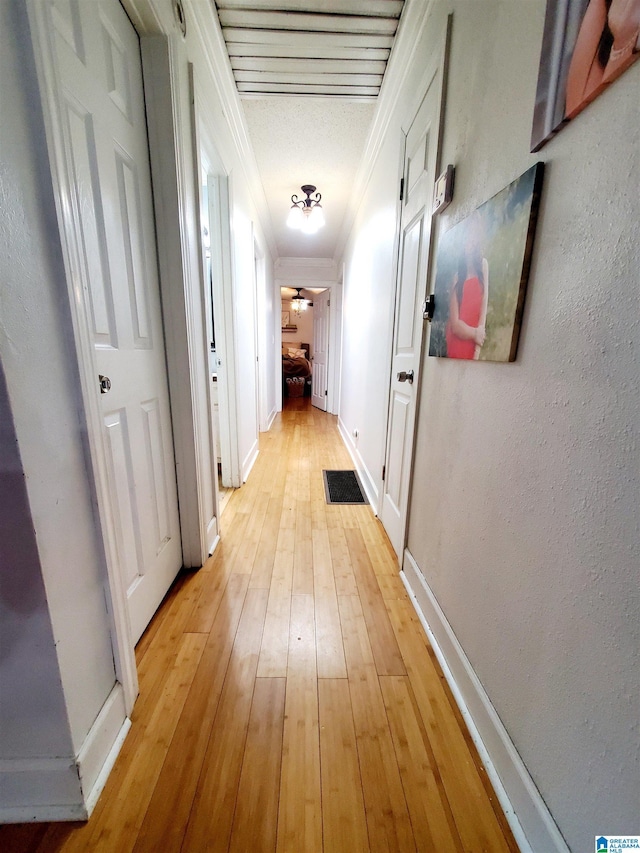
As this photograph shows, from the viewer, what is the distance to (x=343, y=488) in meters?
2.51

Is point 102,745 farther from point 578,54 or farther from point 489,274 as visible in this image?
point 578,54

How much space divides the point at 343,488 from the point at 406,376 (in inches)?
49.6

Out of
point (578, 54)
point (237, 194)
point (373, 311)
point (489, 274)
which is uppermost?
point (237, 194)

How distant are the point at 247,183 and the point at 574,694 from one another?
3.37 m

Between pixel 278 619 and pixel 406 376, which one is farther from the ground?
pixel 406 376

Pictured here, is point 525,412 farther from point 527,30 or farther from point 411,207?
point 411,207

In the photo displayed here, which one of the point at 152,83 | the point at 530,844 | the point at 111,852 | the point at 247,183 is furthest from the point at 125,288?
the point at 247,183

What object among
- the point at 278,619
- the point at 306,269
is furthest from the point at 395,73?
the point at 306,269

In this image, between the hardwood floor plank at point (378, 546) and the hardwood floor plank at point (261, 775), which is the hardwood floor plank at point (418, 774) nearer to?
the hardwood floor plank at point (261, 775)

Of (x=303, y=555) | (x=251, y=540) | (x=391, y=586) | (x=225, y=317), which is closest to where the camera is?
(x=391, y=586)

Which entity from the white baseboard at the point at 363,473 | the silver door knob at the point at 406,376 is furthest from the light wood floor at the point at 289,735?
the silver door knob at the point at 406,376

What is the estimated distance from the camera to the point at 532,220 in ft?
2.25

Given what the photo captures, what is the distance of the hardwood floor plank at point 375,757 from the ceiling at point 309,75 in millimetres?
2649

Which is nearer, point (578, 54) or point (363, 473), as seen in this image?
point (578, 54)
